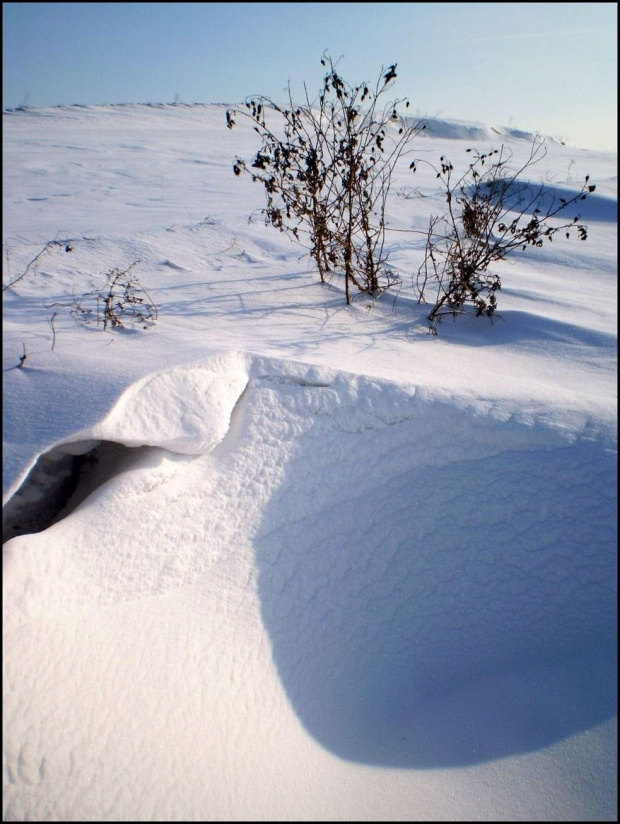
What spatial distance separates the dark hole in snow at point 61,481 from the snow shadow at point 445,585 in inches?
19.4

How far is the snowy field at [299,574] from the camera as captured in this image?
130 centimetres

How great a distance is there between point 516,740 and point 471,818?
282 millimetres

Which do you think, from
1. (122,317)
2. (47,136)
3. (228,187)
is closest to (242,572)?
(122,317)

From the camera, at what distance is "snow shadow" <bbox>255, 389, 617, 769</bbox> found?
5.41 ft

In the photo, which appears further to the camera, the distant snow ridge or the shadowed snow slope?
the distant snow ridge

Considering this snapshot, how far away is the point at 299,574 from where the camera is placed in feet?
5.61

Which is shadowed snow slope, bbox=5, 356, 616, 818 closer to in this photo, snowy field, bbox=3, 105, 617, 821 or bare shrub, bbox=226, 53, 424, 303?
snowy field, bbox=3, 105, 617, 821

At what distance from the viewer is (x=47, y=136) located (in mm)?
6938

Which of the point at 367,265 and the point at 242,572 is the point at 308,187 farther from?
the point at 242,572

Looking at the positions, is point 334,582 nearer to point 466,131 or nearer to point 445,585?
point 445,585

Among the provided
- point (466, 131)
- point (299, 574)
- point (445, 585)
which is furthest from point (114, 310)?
point (466, 131)

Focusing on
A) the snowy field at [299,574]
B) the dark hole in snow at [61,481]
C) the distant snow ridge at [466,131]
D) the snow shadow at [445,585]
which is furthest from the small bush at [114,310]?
the distant snow ridge at [466,131]

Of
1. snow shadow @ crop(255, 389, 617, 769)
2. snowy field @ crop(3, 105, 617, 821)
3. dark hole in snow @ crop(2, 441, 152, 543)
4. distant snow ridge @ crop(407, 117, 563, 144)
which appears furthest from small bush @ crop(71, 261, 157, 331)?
distant snow ridge @ crop(407, 117, 563, 144)

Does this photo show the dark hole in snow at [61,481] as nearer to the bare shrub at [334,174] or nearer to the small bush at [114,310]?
the small bush at [114,310]
